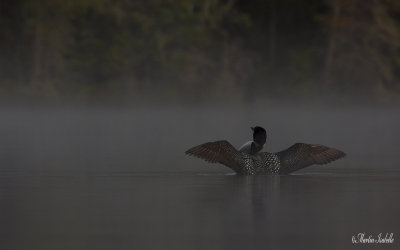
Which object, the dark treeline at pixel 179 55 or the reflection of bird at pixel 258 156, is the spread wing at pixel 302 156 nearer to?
the reflection of bird at pixel 258 156

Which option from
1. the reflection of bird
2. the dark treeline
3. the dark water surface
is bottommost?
the dark water surface

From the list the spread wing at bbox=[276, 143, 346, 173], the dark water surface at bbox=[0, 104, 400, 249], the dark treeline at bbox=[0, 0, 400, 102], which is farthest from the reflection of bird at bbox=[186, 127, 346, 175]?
the dark treeline at bbox=[0, 0, 400, 102]

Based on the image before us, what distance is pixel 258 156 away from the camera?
1186cm

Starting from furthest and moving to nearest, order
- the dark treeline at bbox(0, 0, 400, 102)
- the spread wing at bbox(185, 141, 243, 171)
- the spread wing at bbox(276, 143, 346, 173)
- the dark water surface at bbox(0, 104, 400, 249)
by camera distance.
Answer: the dark treeline at bbox(0, 0, 400, 102)
the spread wing at bbox(276, 143, 346, 173)
the spread wing at bbox(185, 141, 243, 171)
the dark water surface at bbox(0, 104, 400, 249)

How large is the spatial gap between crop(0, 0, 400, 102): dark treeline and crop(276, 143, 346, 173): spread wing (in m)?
27.1

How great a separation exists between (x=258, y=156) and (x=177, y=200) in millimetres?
2192

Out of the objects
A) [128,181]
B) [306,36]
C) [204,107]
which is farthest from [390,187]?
[306,36]

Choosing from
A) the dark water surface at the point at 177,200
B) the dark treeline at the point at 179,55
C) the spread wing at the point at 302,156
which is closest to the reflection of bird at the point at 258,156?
the spread wing at the point at 302,156

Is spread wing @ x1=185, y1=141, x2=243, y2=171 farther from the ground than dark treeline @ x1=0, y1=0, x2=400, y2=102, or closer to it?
closer to it

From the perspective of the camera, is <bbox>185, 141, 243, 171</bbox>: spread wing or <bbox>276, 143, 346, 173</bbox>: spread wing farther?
<bbox>276, 143, 346, 173</bbox>: spread wing

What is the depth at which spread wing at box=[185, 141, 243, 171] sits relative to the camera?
458 inches

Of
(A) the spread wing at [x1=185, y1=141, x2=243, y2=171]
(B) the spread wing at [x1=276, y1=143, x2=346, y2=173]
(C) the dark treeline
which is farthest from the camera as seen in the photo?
(C) the dark treeline

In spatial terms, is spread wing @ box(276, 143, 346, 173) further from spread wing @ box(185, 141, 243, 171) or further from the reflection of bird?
spread wing @ box(185, 141, 243, 171)

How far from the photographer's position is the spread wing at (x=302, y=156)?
1199cm
